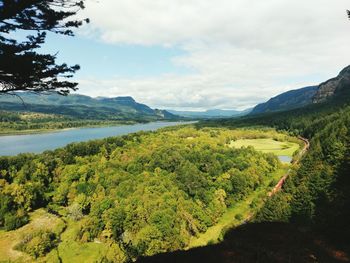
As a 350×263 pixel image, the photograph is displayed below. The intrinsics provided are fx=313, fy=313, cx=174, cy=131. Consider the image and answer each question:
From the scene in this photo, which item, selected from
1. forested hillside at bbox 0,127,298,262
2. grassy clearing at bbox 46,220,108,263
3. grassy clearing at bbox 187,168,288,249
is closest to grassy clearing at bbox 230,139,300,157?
forested hillside at bbox 0,127,298,262

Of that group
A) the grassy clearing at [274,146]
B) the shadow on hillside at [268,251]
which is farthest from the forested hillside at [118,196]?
the shadow on hillside at [268,251]

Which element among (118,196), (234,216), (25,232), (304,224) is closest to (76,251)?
(118,196)

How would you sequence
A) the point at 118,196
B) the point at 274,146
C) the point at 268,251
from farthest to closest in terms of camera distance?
the point at 274,146 < the point at 118,196 < the point at 268,251

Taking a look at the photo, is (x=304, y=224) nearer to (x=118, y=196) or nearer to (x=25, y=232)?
(x=118, y=196)

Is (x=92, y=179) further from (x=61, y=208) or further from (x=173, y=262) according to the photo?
(x=173, y=262)

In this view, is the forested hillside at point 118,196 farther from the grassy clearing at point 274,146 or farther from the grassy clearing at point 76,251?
the grassy clearing at point 274,146

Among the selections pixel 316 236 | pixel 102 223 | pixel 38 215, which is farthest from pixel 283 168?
pixel 316 236
